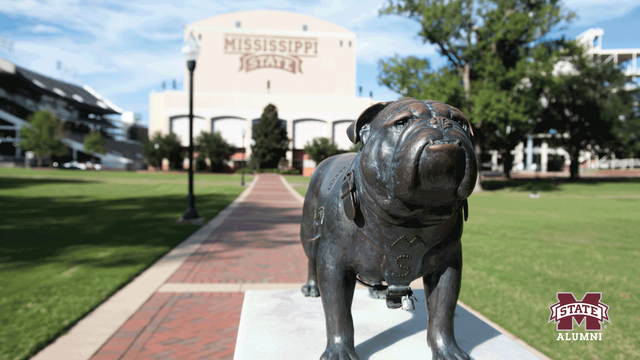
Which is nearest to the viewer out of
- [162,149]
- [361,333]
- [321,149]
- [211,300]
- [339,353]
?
[339,353]

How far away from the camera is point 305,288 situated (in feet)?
11.2

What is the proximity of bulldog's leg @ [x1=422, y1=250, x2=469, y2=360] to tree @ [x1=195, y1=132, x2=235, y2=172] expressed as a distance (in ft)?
166

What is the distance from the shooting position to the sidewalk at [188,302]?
3.50 meters

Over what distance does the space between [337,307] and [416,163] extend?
39.8 inches

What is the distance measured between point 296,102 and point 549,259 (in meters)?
51.0

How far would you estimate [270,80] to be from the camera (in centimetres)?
5819

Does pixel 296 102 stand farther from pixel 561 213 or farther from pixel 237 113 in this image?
pixel 561 213

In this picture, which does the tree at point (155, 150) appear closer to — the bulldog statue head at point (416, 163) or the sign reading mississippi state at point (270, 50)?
the sign reading mississippi state at point (270, 50)

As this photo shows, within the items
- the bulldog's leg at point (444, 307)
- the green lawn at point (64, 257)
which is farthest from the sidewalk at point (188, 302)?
the bulldog's leg at point (444, 307)

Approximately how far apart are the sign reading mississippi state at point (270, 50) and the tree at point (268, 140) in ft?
31.8

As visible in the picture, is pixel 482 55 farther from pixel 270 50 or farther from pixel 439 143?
pixel 270 50

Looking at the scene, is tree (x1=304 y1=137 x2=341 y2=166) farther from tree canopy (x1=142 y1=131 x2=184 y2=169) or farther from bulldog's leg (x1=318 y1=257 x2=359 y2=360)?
bulldog's leg (x1=318 y1=257 x2=359 y2=360)

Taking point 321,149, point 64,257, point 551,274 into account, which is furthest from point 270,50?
point 551,274

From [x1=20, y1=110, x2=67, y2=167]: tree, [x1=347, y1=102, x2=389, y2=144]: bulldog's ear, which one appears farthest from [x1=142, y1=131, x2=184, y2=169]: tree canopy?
[x1=347, y1=102, x2=389, y2=144]: bulldog's ear
